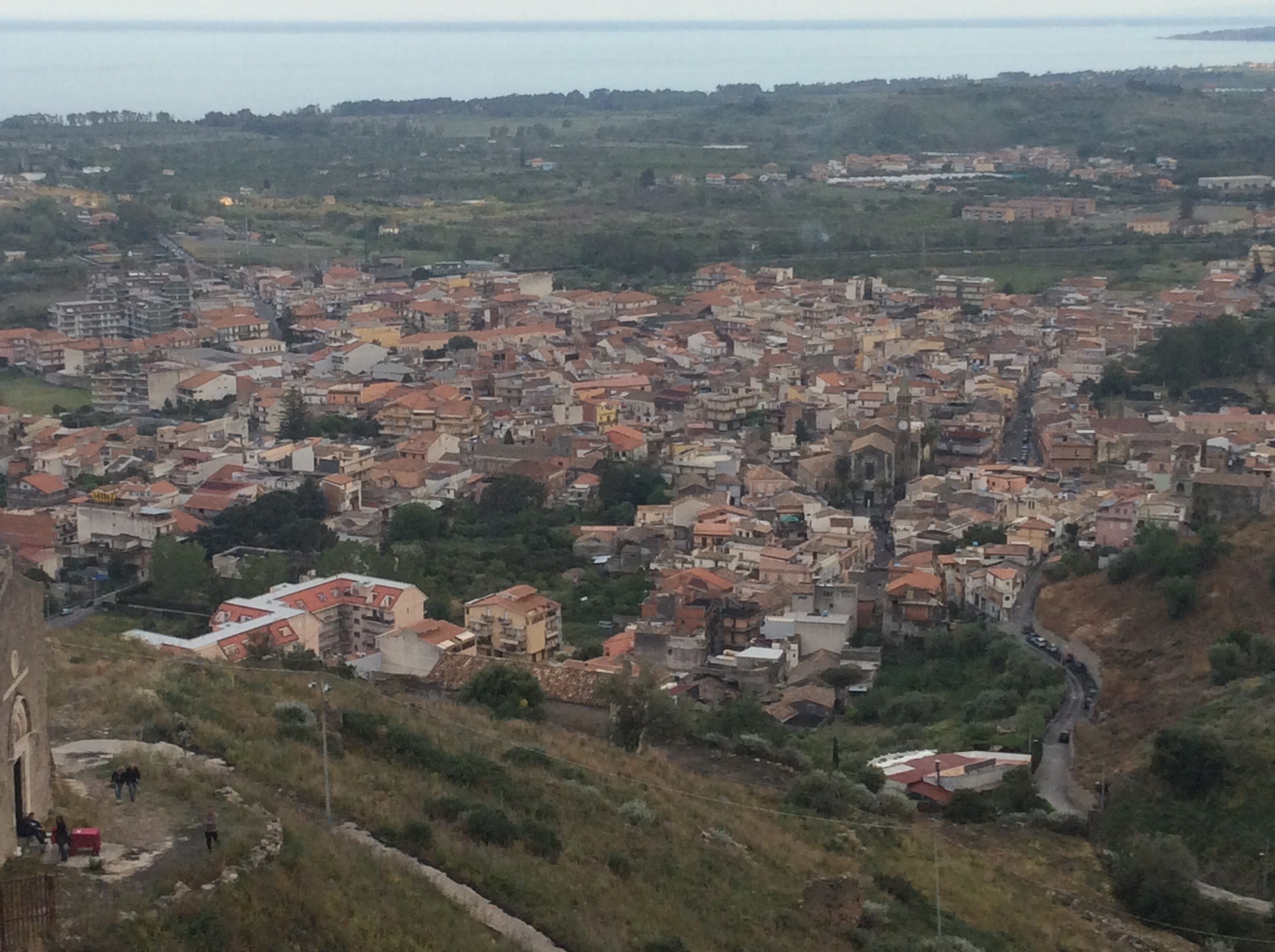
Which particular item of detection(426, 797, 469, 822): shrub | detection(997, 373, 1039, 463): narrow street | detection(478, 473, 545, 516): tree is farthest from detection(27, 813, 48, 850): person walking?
detection(997, 373, 1039, 463): narrow street

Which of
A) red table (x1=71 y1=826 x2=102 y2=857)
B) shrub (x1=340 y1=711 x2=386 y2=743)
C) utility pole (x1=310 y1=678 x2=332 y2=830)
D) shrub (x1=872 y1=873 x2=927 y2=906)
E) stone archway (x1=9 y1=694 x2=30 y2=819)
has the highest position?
stone archway (x1=9 y1=694 x2=30 y2=819)

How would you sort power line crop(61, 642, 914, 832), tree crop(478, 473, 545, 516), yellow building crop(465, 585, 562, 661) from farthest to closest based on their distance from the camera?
1. tree crop(478, 473, 545, 516)
2. yellow building crop(465, 585, 562, 661)
3. power line crop(61, 642, 914, 832)

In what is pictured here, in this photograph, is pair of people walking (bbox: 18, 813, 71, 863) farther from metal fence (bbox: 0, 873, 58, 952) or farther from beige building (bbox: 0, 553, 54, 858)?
metal fence (bbox: 0, 873, 58, 952)

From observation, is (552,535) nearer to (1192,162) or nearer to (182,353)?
(182,353)

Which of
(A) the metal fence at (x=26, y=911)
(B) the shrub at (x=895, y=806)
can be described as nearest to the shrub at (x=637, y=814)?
(B) the shrub at (x=895, y=806)

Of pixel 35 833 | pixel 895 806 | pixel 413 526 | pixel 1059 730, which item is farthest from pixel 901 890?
pixel 413 526

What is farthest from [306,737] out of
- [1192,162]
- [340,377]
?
[1192,162]

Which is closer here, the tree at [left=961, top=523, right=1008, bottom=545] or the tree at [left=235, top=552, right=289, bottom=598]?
the tree at [left=235, top=552, right=289, bottom=598]
